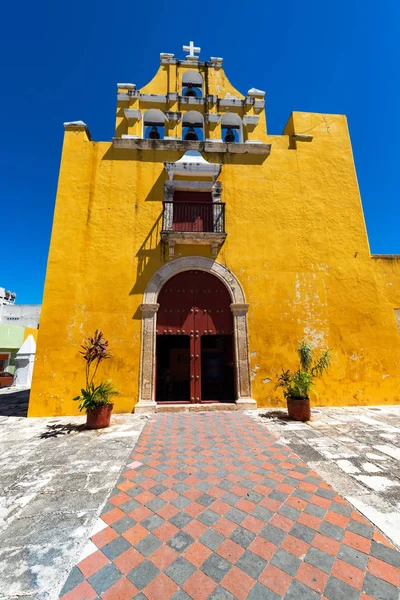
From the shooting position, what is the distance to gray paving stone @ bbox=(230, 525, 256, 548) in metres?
2.01

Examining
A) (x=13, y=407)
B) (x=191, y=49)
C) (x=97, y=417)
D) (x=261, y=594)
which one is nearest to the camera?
(x=261, y=594)

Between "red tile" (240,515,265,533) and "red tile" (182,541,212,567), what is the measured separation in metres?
0.43

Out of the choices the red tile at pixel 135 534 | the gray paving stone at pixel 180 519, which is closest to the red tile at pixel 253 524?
the gray paving stone at pixel 180 519

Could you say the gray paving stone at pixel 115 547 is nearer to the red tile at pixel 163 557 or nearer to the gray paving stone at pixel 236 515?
the red tile at pixel 163 557

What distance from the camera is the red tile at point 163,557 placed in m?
1.83

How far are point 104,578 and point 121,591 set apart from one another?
18 cm

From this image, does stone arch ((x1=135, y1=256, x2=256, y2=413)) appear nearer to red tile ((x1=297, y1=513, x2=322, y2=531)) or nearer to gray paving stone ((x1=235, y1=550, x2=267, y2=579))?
red tile ((x1=297, y1=513, x2=322, y2=531))

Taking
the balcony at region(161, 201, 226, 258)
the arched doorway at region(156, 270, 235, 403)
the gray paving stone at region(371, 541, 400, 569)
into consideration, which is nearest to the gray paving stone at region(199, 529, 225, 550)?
the gray paving stone at region(371, 541, 400, 569)

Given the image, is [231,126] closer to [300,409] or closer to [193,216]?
[193,216]

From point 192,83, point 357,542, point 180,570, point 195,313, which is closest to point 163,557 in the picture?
point 180,570

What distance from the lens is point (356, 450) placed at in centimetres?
379

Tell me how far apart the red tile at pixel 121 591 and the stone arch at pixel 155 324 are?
461cm

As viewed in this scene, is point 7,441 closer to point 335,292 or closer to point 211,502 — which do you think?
point 211,502

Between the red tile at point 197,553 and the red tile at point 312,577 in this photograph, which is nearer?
the red tile at point 312,577
